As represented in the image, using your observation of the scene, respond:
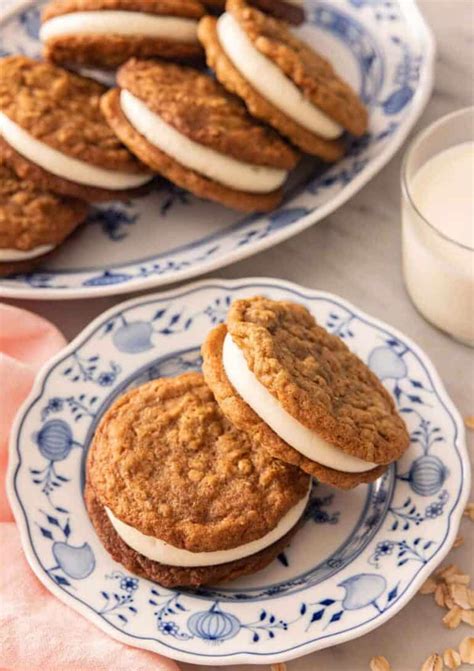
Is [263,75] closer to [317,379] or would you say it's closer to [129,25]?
[129,25]

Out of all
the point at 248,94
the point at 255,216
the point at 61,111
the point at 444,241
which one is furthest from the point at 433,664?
the point at 61,111

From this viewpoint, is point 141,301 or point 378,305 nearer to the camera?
point 141,301

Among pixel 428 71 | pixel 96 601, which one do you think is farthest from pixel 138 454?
pixel 428 71

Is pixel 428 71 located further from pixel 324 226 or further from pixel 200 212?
pixel 200 212

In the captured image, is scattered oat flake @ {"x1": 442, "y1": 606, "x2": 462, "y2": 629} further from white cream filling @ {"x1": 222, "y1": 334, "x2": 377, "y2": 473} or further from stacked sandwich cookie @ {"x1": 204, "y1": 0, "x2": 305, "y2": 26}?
stacked sandwich cookie @ {"x1": 204, "y1": 0, "x2": 305, "y2": 26}

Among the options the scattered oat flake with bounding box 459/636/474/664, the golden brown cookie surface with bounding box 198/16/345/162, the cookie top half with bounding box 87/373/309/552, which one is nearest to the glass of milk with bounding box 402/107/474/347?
the golden brown cookie surface with bounding box 198/16/345/162

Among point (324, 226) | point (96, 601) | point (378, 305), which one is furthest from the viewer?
point (324, 226)

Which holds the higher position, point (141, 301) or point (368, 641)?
point (141, 301)
